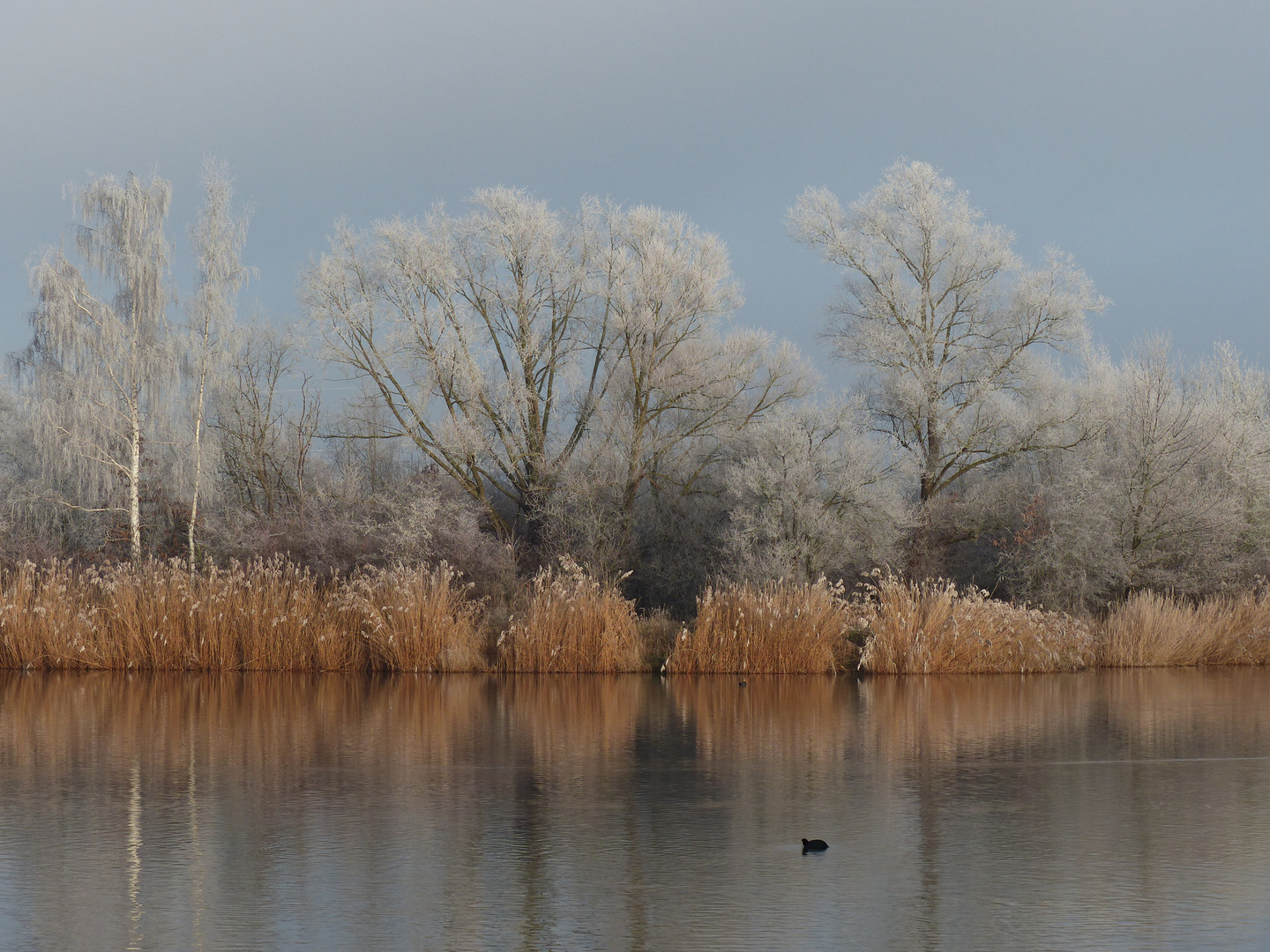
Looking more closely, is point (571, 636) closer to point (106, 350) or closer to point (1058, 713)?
point (1058, 713)

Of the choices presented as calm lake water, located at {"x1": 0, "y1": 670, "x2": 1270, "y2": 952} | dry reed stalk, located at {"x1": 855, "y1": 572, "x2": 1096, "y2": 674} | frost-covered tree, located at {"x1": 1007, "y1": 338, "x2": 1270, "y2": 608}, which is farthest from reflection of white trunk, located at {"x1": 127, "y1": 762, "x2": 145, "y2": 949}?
frost-covered tree, located at {"x1": 1007, "y1": 338, "x2": 1270, "y2": 608}

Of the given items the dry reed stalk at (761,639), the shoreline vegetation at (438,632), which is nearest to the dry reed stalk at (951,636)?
the shoreline vegetation at (438,632)

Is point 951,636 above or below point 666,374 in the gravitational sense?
below

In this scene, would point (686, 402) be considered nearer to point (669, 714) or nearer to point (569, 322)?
point (569, 322)

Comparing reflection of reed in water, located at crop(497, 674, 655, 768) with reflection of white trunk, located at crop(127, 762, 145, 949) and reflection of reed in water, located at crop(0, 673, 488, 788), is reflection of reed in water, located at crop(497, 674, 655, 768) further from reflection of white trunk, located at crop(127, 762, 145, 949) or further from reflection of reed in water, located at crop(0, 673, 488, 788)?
reflection of white trunk, located at crop(127, 762, 145, 949)

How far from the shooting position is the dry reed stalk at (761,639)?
17.3 meters

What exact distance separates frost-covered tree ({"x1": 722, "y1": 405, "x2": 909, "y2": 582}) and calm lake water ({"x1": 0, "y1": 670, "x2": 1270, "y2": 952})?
389 inches

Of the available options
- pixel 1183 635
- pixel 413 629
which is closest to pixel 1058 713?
pixel 1183 635

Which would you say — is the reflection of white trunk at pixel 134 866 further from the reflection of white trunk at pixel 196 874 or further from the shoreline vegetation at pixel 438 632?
the shoreline vegetation at pixel 438 632

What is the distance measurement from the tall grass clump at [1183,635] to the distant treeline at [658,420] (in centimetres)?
184

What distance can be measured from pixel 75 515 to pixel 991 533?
20.5 meters

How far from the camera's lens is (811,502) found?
73.7 feet

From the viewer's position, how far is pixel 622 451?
2436 centimetres

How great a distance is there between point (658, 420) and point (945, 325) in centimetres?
624
